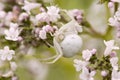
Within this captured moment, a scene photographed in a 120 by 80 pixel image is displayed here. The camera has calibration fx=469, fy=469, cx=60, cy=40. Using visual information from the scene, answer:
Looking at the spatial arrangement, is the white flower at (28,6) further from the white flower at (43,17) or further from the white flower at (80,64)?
the white flower at (80,64)

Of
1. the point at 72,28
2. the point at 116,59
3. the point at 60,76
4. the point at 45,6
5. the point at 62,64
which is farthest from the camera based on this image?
the point at 60,76

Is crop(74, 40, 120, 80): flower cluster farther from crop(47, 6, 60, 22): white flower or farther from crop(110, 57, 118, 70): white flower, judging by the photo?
crop(47, 6, 60, 22): white flower

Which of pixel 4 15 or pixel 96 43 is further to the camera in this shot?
pixel 96 43

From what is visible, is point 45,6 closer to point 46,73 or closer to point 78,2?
point 78,2

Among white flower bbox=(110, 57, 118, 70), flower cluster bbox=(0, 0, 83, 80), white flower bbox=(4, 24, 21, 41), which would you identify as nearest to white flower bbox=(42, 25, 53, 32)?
flower cluster bbox=(0, 0, 83, 80)

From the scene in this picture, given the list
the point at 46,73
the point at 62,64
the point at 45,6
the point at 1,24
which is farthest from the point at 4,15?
the point at 46,73

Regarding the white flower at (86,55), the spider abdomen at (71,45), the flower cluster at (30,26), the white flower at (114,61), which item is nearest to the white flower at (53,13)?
the flower cluster at (30,26)
